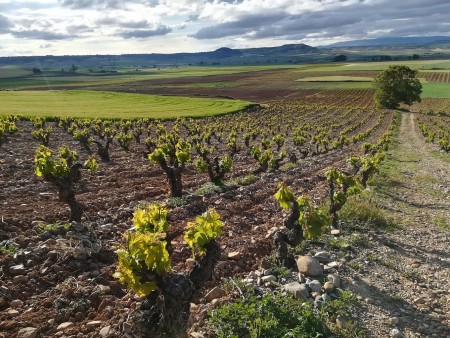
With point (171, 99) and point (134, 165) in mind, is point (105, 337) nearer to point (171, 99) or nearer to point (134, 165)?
point (134, 165)

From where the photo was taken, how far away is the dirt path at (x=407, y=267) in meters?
9.20

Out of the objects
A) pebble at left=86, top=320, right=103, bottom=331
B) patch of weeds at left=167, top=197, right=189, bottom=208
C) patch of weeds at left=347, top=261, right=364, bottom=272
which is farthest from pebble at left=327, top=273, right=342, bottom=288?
patch of weeds at left=167, top=197, right=189, bottom=208

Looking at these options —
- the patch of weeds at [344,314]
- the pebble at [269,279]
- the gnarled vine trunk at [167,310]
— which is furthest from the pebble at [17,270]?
the patch of weeds at [344,314]

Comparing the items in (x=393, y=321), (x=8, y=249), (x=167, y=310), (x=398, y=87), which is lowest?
(x=393, y=321)

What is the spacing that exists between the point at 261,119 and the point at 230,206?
46.4 metres

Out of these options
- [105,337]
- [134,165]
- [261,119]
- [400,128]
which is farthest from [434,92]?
[105,337]

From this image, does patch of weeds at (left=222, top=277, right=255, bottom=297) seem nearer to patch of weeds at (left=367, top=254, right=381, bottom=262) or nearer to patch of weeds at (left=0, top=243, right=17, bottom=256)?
patch of weeds at (left=367, top=254, right=381, bottom=262)

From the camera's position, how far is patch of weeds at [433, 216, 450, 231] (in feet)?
52.5

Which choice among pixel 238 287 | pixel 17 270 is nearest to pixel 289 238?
pixel 238 287

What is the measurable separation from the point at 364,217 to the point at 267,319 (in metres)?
9.07

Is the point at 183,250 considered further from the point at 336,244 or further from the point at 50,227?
the point at 336,244

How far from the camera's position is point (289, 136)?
47.9 meters

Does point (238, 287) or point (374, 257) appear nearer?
point (238, 287)

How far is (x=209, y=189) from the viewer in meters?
18.6
